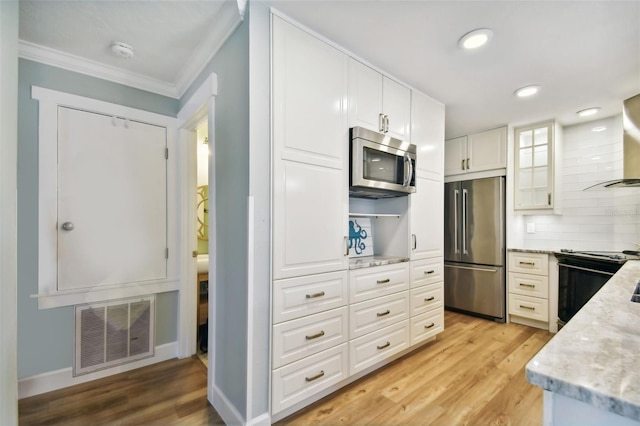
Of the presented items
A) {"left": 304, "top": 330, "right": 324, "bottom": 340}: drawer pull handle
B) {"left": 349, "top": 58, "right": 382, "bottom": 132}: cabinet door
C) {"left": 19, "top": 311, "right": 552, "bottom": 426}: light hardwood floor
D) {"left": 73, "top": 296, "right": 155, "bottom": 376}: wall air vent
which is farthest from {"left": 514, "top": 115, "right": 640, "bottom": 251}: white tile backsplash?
{"left": 73, "top": 296, "right": 155, "bottom": 376}: wall air vent

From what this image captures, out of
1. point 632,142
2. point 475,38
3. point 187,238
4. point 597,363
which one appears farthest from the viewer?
point 187,238

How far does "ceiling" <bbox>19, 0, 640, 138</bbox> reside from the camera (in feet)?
5.19

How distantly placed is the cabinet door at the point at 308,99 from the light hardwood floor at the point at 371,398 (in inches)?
62.6

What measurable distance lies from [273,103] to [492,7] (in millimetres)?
1336

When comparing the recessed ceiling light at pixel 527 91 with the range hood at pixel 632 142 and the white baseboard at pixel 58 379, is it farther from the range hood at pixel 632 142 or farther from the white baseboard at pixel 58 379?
the white baseboard at pixel 58 379

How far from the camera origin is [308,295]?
174cm

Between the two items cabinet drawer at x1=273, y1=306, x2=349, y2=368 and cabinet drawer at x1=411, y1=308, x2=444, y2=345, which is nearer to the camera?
cabinet drawer at x1=273, y1=306, x2=349, y2=368

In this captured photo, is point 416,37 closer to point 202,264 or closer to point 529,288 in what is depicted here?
point 202,264

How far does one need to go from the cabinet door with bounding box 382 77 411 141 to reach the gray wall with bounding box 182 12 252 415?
1.18m

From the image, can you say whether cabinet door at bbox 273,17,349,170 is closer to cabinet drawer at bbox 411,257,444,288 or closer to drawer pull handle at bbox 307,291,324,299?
drawer pull handle at bbox 307,291,324,299

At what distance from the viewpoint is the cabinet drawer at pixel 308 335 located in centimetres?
162

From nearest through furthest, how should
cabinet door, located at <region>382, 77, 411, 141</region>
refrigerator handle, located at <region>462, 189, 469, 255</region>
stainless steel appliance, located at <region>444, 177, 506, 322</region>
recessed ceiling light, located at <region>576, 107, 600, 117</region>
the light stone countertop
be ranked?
the light stone countertop, cabinet door, located at <region>382, 77, 411, 141</region>, recessed ceiling light, located at <region>576, 107, 600, 117</region>, stainless steel appliance, located at <region>444, 177, 506, 322</region>, refrigerator handle, located at <region>462, 189, 469, 255</region>

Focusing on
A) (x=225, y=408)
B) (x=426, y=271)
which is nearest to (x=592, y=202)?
(x=426, y=271)

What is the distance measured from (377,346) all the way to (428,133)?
195cm
